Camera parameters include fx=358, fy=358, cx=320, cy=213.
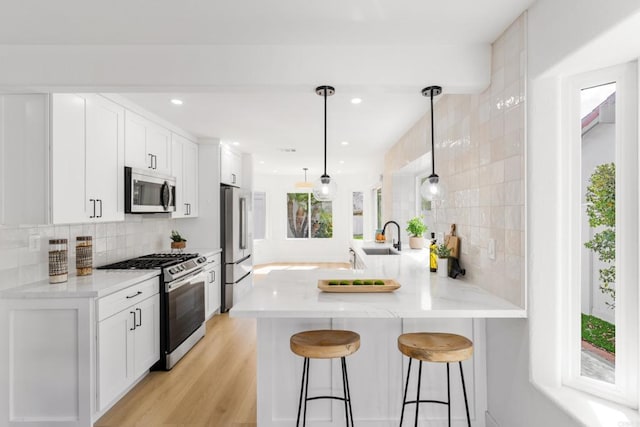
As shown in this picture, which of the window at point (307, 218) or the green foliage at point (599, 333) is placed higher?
the window at point (307, 218)

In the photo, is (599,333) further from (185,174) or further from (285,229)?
(285,229)


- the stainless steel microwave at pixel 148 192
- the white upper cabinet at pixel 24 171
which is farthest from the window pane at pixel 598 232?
the stainless steel microwave at pixel 148 192

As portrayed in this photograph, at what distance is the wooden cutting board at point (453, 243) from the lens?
259 cm

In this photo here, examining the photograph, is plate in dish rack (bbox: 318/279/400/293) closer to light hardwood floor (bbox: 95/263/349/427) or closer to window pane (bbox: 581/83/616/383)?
window pane (bbox: 581/83/616/383)

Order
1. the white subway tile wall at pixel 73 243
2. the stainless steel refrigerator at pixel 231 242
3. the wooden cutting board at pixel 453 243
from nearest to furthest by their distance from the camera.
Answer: the white subway tile wall at pixel 73 243 → the wooden cutting board at pixel 453 243 → the stainless steel refrigerator at pixel 231 242

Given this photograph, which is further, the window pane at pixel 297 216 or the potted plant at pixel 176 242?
the window pane at pixel 297 216

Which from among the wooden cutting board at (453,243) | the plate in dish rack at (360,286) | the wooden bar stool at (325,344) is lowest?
the wooden bar stool at (325,344)

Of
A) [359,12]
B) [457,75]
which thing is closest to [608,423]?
[457,75]

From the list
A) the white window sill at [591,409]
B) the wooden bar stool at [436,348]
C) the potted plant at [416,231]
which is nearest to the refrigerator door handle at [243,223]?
the potted plant at [416,231]

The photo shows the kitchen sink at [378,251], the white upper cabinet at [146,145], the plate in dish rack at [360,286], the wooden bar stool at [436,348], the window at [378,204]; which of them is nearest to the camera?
the wooden bar stool at [436,348]

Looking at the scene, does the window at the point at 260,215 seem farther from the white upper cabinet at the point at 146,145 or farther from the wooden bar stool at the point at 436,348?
the wooden bar stool at the point at 436,348

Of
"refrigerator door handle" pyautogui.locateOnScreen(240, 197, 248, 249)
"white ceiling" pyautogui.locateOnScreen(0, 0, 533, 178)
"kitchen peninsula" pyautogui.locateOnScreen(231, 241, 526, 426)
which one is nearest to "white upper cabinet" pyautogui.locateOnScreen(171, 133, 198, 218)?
"refrigerator door handle" pyautogui.locateOnScreen(240, 197, 248, 249)

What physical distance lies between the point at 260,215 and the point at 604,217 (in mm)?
8386

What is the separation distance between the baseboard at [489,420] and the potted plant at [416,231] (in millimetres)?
2274
